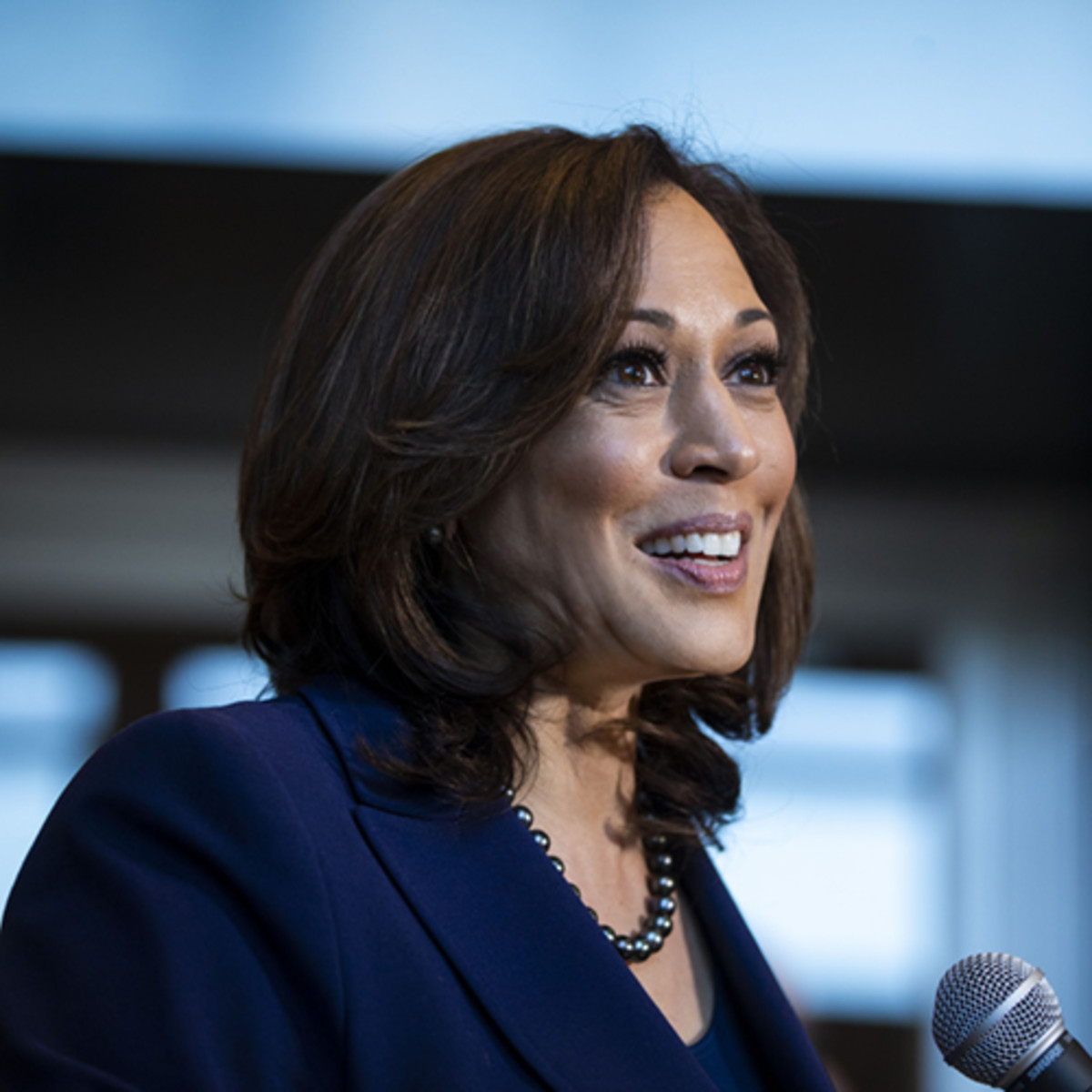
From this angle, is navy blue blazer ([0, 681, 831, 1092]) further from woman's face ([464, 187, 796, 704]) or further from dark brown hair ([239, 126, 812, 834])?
woman's face ([464, 187, 796, 704])

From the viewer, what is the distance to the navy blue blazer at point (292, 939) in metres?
1.08

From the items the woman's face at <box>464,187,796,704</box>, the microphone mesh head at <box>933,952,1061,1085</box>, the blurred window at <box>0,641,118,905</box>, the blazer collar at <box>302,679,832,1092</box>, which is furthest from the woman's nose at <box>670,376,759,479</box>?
the blurred window at <box>0,641,118,905</box>

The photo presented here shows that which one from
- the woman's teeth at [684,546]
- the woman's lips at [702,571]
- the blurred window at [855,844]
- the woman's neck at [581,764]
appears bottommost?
the blurred window at [855,844]

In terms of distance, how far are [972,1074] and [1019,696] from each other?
5.50 metres

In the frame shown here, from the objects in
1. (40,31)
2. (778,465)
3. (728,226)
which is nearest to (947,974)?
(778,465)

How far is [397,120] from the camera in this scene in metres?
3.61

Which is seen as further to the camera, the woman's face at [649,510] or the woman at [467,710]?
the woman's face at [649,510]

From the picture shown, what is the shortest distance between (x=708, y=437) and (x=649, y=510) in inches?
3.8

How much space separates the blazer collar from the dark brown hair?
→ 36mm

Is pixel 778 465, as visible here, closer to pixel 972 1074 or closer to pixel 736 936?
pixel 736 936

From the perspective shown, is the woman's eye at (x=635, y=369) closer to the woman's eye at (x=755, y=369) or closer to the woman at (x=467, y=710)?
the woman at (x=467, y=710)

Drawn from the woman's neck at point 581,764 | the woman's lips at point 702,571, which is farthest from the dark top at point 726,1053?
the woman's lips at point 702,571

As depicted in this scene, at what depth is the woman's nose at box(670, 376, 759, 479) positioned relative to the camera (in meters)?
1.46

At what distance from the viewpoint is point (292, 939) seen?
1142 mm
